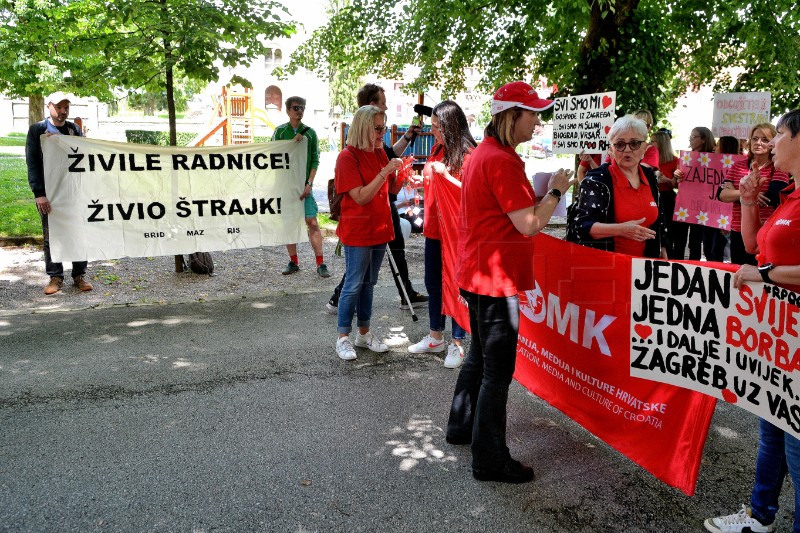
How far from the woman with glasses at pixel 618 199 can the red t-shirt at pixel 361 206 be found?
1775 millimetres

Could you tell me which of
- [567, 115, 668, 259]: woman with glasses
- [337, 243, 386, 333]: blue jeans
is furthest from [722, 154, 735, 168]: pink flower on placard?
[337, 243, 386, 333]: blue jeans

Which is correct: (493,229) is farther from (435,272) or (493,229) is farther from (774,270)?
(435,272)

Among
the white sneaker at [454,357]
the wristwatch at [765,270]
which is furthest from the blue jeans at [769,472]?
the white sneaker at [454,357]

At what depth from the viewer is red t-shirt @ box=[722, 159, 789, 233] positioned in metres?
5.10

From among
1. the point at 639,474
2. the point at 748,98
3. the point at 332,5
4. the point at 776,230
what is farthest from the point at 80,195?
the point at 332,5

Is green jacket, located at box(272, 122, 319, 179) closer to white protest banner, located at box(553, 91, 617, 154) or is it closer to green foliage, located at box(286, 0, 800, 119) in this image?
white protest banner, located at box(553, 91, 617, 154)

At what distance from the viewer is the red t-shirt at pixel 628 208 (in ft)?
13.4

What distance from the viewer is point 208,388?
5062 mm

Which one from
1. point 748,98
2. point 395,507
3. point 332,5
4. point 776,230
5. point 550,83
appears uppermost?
point 332,5

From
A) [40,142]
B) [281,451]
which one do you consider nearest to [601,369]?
[281,451]

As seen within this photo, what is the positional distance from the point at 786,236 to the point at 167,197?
21.2 ft

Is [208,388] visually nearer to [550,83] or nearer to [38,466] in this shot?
[38,466]

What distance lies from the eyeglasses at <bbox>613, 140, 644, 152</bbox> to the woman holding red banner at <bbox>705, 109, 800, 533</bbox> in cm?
77

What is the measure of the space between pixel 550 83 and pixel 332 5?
180ft
